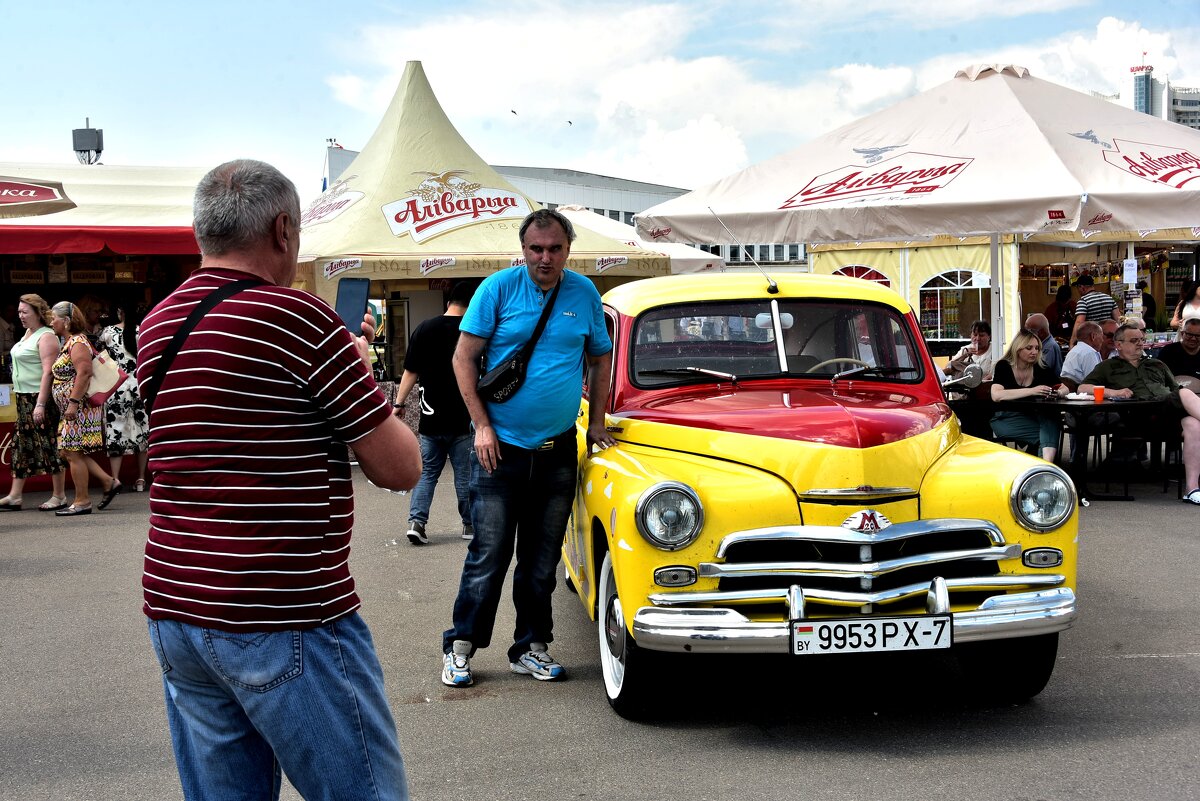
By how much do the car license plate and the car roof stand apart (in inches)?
78.4

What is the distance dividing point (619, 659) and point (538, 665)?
0.77m

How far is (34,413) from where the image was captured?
36.0 feet

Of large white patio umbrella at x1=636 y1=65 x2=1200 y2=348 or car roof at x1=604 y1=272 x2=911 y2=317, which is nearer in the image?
car roof at x1=604 y1=272 x2=911 y2=317

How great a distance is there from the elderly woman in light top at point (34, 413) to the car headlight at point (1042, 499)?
30.2ft

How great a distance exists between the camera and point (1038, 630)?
4359 mm

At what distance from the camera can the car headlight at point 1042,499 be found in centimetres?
450

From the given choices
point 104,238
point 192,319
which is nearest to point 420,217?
point 104,238

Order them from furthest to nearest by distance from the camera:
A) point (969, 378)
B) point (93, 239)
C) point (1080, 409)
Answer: point (93, 239) < point (1080, 409) < point (969, 378)

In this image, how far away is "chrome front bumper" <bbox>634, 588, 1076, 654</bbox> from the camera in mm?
4203

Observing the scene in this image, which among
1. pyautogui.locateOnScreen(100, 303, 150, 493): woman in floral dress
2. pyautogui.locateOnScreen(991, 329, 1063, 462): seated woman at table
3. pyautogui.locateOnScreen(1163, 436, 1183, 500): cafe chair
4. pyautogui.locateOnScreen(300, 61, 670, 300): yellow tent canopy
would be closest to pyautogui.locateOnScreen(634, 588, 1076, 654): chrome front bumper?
pyautogui.locateOnScreen(991, 329, 1063, 462): seated woman at table

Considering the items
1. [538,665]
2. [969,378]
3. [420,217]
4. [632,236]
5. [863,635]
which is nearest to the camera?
[863,635]

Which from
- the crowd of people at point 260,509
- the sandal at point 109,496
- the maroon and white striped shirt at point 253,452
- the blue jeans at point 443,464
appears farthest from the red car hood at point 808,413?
the sandal at point 109,496

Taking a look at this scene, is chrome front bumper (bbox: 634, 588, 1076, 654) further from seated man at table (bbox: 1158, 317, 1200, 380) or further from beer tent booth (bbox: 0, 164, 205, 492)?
beer tent booth (bbox: 0, 164, 205, 492)

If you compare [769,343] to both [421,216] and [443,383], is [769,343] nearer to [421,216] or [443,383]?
[443,383]
